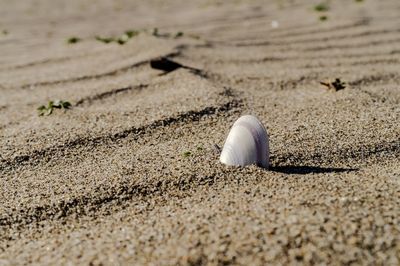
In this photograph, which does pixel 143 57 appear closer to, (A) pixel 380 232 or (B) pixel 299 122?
(B) pixel 299 122

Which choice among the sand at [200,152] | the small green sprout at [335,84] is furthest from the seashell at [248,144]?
the small green sprout at [335,84]

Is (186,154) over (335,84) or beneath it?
beneath

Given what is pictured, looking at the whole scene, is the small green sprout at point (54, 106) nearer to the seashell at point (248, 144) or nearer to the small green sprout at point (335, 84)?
the seashell at point (248, 144)

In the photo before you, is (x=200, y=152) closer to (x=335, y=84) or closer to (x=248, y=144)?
(x=248, y=144)

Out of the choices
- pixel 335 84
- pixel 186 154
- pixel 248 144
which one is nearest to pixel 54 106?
pixel 186 154

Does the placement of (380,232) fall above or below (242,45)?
below

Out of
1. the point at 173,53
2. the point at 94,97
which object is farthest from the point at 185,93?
the point at 173,53
